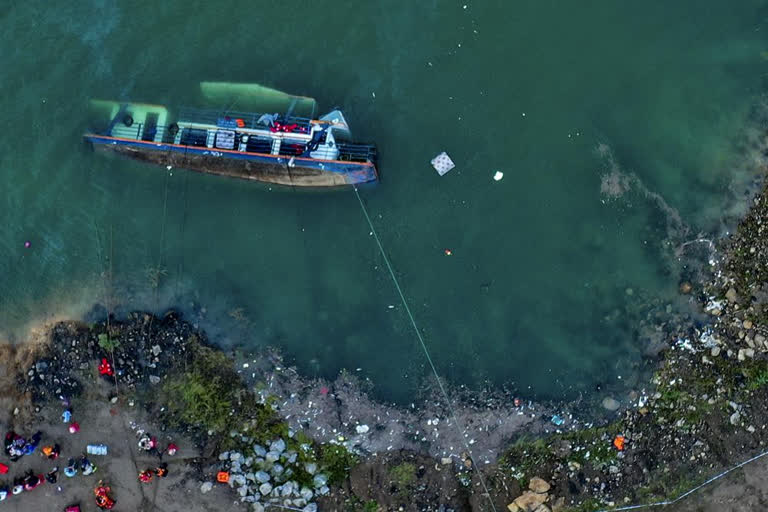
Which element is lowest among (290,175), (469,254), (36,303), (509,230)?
(36,303)

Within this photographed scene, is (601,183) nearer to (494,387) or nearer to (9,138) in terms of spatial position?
(494,387)

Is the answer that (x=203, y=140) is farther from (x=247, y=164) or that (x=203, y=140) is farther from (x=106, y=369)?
(x=106, y=369)

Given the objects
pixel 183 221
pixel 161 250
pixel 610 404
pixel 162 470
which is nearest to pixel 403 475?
pixel 610 404

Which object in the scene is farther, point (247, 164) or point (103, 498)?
point (247, 164)

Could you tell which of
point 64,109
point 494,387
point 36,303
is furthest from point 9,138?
point 494,387

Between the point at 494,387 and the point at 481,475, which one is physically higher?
the point at 494,387

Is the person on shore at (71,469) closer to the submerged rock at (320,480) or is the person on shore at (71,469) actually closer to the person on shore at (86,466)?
the person on shore at (86,466)

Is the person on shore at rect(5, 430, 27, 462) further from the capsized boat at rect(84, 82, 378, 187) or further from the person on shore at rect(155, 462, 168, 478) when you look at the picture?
the capsized boat at rect(84, 82, 378, 187)
